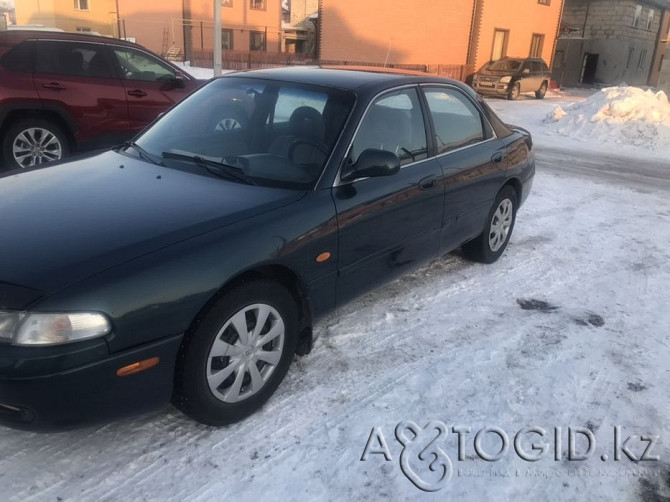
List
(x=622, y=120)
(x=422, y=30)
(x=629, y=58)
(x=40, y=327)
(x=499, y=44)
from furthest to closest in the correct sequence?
1. (x=629, y=58)
2. (x=499, y=44)
3. (x=422, y=30)
4. (x=622, y=120)
5. (x=40, y=327)

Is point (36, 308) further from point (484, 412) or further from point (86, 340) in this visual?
point (484, 412)

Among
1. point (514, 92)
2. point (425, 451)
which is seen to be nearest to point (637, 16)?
point (514, 92)

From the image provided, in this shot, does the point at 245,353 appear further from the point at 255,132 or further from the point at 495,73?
the point at 495,73

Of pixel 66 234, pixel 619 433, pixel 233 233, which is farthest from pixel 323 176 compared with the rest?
pixel 619 433

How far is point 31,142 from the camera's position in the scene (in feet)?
22.4

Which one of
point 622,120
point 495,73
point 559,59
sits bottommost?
point 622,120

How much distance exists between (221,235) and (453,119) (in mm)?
2465

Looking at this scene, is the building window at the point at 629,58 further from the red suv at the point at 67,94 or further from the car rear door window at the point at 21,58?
the car rear door window at the point at 21,58

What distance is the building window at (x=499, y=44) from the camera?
27.8m

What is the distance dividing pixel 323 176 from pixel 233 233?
28.8 inches

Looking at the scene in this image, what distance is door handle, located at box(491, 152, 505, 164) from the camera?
471cm

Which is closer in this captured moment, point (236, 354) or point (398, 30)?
point (236, 354)

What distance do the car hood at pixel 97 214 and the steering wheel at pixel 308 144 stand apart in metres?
0.36

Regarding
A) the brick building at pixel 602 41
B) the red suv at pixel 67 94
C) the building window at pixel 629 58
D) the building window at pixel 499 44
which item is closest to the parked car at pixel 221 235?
the red suv at pixel 67 94
